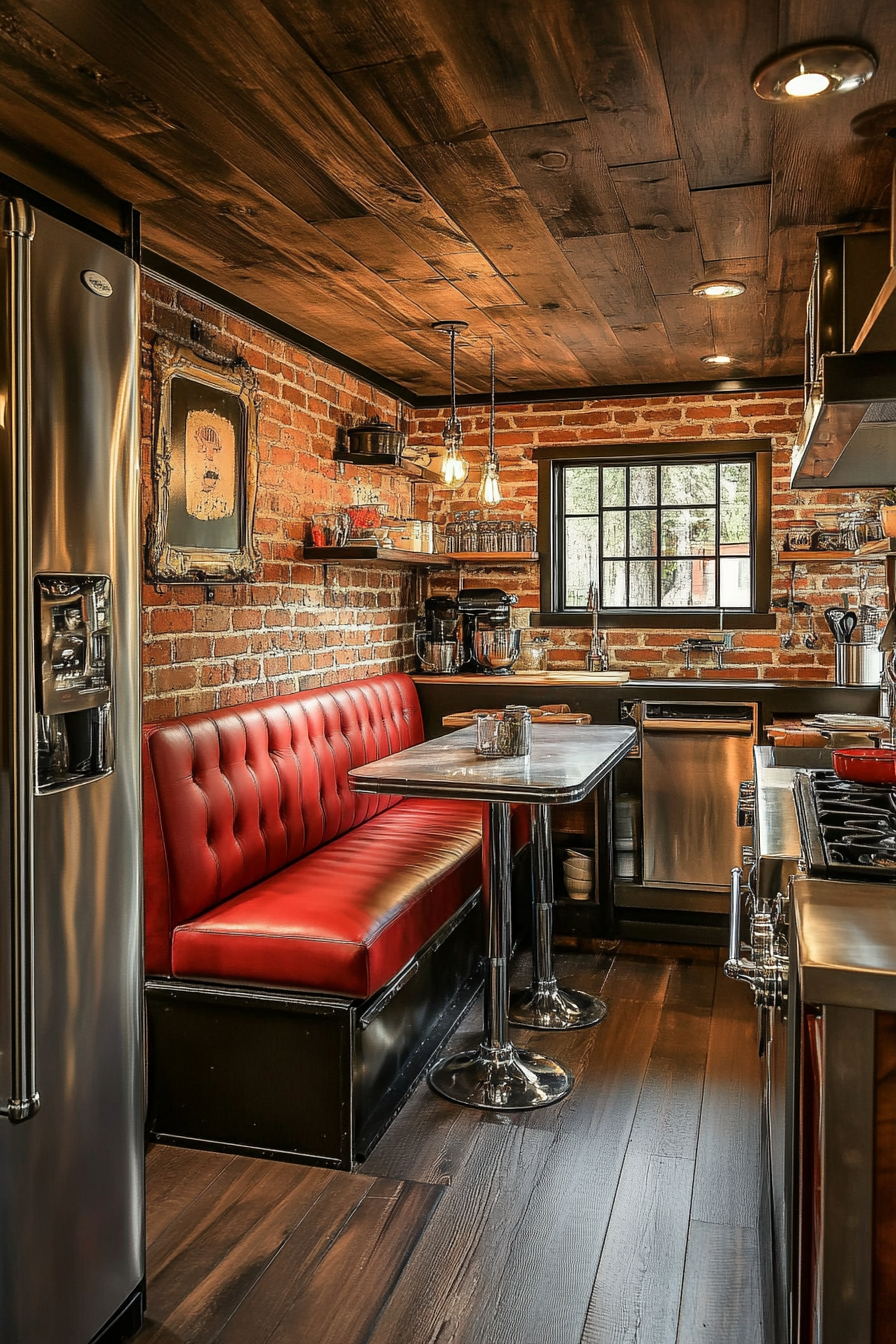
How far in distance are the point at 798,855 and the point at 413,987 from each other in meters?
1.63

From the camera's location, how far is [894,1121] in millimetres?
1109

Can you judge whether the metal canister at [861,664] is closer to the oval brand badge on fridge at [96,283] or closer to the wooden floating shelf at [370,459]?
the wooden floating shelf at [370,459]

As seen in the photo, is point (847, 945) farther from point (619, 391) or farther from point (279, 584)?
point (619, 391)

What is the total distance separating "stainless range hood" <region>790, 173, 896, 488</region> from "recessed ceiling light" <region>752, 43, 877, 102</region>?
0.33 meters

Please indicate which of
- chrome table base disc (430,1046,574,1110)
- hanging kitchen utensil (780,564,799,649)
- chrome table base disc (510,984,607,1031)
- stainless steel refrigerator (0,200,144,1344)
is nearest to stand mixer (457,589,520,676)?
hanging kitchen utensil (780,564,799,649)

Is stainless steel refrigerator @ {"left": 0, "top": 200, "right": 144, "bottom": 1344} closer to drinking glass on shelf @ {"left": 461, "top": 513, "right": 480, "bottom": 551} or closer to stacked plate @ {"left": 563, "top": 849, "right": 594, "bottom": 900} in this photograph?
stacked plate @ {"left": 563, "top": 849, "right": 594, "bottom": 900}

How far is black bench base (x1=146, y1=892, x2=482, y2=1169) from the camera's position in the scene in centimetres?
A: 259

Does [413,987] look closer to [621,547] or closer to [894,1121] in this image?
[894,1121]

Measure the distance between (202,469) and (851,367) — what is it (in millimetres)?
2017

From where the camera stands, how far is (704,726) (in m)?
4.37

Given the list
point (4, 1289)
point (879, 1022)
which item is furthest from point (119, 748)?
point (879, 1022)

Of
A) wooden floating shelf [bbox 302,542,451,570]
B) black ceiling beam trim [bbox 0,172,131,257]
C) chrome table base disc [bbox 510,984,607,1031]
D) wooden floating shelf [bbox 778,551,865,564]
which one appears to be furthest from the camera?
wooden floating shelf [bbox 778,551,865,564]

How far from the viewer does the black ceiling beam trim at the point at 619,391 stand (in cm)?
482

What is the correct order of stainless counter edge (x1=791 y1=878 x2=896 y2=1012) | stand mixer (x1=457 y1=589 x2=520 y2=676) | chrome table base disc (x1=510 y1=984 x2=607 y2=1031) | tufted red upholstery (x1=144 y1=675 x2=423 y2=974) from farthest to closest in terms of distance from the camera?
stand mixer (x1=457 y1=589 x2=520 y2=676), chrome table base disc (x1=510 y1=984 x2=607 y2=1031), tufted red upholstery (x1=144 y1=675 x2=423 y2=974), stainless counter edge (x1=791 y1=878 x2=896 y2=1012)
